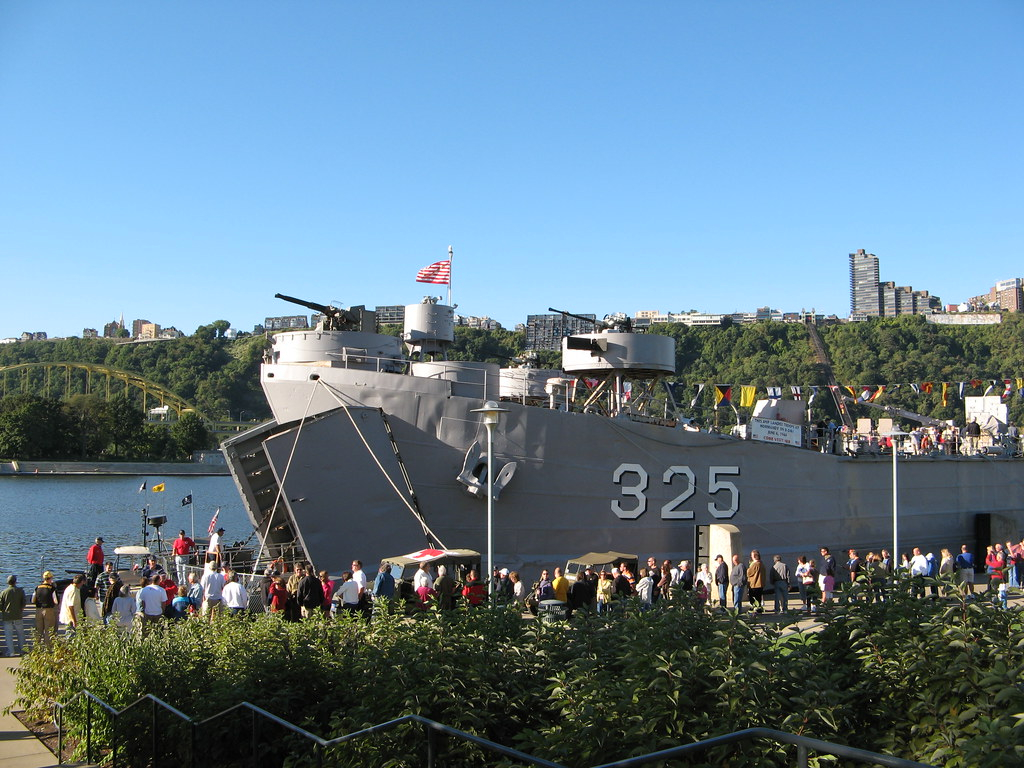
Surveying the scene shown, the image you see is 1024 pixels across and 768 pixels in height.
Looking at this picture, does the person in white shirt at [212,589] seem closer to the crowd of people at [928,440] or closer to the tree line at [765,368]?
the crowd of people at [928,440]

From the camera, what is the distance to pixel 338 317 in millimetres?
21031

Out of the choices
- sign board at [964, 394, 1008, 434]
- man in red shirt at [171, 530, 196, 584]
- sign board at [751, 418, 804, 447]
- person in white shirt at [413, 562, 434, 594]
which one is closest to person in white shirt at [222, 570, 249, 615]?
person in white shirt at [413, 562, 434, 594]

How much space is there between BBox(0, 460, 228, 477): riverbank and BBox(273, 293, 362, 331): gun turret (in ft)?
265

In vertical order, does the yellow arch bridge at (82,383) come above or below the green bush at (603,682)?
above

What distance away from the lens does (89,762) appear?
8.14 meters

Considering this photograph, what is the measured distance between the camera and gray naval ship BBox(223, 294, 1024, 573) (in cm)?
1708

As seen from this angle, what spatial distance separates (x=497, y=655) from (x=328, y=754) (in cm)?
144

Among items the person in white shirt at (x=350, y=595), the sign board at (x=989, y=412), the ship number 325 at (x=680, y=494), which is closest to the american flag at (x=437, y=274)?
the ship number 325 at (x=680, y=494)

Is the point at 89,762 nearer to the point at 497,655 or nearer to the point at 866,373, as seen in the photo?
the point at 497,655

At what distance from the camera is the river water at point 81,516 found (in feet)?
122

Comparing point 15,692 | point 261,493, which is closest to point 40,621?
point 15,692

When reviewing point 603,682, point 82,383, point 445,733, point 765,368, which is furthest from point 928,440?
point 82,383

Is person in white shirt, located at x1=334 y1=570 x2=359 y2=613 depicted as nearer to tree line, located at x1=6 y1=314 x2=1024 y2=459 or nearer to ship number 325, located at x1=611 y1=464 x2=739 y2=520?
ship number 325, located at x1=611 y1=464 x2=739 y2=520

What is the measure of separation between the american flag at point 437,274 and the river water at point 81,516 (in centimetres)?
819
